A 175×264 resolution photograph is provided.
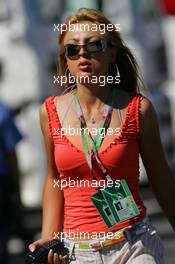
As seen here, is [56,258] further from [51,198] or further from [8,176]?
[8,176]

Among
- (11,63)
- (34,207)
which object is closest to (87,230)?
(34,207)

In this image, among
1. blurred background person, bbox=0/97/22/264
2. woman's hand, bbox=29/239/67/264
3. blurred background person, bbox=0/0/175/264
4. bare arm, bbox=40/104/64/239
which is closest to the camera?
woman's hand, bbox=29/239/67/264

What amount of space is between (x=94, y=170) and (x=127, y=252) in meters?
0.36

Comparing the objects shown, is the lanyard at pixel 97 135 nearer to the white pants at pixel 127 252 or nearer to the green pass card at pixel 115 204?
the green pass card at pixel 115 204

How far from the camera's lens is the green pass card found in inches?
211

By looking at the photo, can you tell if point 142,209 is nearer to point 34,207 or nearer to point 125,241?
point 125,241

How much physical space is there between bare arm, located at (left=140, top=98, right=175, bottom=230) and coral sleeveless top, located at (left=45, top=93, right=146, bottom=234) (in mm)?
33

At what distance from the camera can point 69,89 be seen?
19.0ft

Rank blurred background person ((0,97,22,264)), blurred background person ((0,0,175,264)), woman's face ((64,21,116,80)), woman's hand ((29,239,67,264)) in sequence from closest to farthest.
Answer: woman's hand ((29,239,67,264))
woman's face ((64,21,116,80))
blurred background person ((0,97,22,264))
blurred background person ((0,0,175,264))

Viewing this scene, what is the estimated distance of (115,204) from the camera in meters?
5.45
